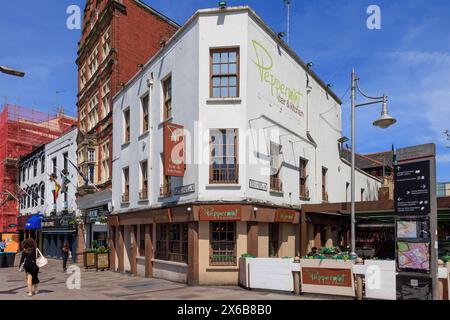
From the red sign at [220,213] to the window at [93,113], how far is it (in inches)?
658

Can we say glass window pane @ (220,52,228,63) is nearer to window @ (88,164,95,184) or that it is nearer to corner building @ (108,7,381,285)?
corner building @ (108,7,381,285)

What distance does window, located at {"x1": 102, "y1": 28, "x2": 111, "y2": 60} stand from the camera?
1102 inches

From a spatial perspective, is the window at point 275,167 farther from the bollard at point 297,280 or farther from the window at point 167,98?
the bollard at point 297,280

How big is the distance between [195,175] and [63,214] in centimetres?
2103

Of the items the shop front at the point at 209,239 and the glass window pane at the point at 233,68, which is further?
the glass window pane at the point at 233,68

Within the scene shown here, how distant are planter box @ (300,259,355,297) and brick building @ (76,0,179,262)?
1522 centimetres

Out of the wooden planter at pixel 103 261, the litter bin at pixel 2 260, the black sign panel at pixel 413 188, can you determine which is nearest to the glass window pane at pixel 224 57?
the black sign panel at pixel 413 188

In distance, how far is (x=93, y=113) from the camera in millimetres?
30406

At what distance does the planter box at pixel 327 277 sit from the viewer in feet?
39.8

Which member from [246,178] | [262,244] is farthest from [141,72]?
[262,244]

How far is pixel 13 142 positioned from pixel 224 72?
37.5 metres

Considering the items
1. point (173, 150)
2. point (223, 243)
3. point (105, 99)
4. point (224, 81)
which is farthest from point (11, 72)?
point (105, 99)

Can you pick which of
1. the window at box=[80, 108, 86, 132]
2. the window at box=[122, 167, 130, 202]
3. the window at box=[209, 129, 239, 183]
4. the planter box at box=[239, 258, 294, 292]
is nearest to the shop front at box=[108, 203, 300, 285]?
the planter box at box=[239, 258, 294, 292]

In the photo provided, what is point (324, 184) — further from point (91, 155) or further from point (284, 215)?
point (91, 155)
